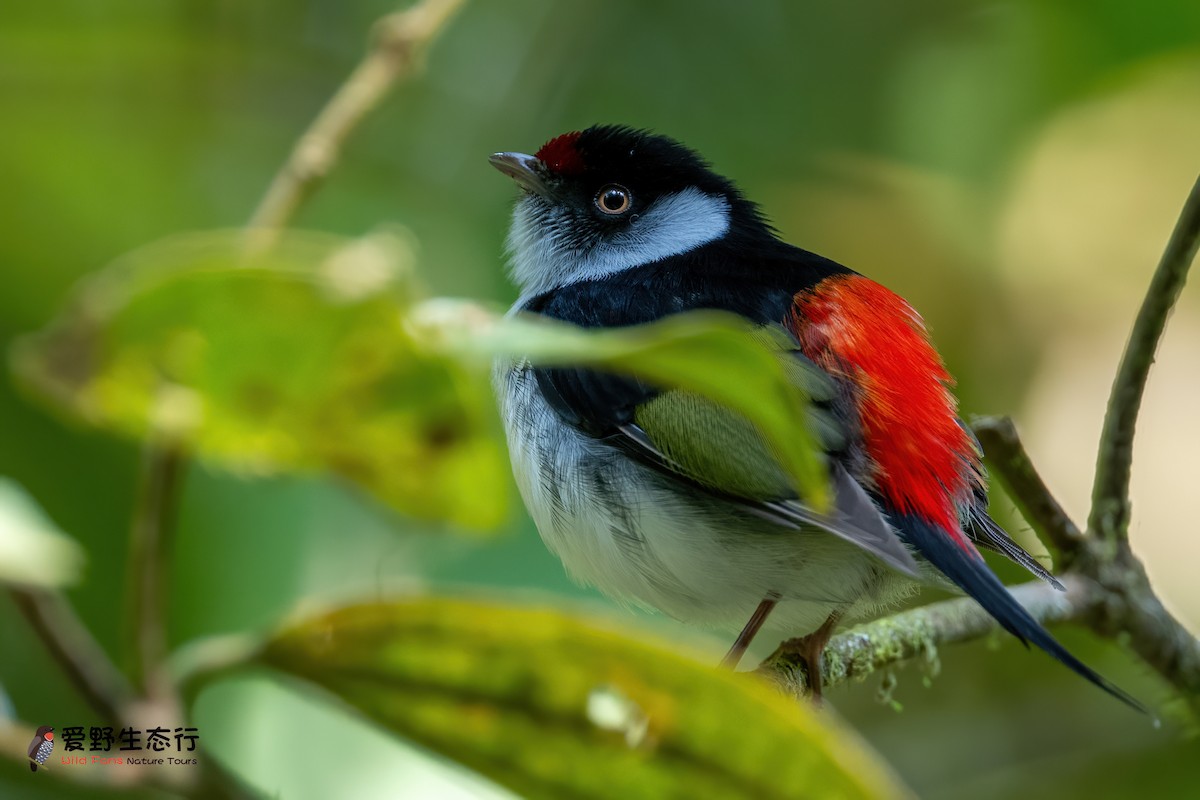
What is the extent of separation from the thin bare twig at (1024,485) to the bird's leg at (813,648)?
536mm

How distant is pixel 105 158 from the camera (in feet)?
12.6

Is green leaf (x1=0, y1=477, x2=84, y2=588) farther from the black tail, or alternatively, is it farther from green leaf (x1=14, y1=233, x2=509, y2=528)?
the black tail

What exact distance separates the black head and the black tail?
1.43m

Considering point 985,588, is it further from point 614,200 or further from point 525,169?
point 525,169

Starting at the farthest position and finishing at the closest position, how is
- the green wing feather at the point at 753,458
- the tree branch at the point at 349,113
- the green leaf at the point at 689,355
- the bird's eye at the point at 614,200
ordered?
the bird's eye at the point at 614,200 → the green wing feather at the point at 753,458 → the tree branch at the point at 349,113 → the green leaf at the point at 689,355

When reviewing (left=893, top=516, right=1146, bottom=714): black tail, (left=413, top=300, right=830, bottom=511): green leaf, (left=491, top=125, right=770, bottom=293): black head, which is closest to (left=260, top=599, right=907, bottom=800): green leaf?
(left=413, top=300, right=830, bottom=511): green leaf

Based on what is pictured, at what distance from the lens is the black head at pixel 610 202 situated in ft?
12.3

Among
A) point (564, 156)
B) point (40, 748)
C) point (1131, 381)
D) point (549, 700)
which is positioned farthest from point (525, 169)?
point (40, 748)

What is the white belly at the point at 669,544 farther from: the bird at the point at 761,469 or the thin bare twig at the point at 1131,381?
the thin bare twig at the point at 1131,381

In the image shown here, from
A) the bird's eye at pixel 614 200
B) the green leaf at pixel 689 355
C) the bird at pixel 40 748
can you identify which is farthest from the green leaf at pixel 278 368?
the bird's eye at pixel 614 200

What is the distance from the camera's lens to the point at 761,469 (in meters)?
2.44

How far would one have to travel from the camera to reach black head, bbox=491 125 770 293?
3.74m

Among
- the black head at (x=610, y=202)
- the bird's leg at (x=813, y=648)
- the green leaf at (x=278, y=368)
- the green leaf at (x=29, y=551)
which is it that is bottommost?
the bird's leg at (x=813, y=648)

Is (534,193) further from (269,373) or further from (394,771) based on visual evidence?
(269,373)
